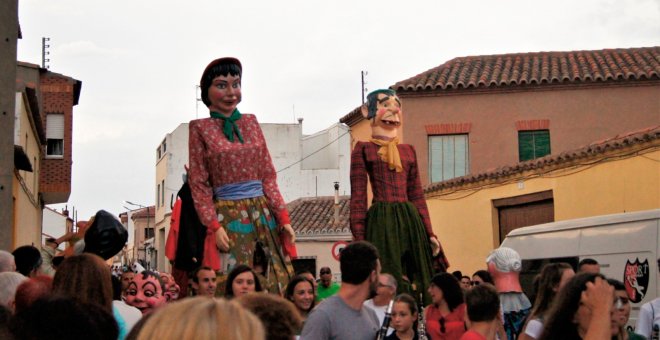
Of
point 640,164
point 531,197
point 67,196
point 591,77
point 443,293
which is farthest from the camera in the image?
point 67,196

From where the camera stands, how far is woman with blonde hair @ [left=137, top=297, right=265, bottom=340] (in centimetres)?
249

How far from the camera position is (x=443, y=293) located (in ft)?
25.1

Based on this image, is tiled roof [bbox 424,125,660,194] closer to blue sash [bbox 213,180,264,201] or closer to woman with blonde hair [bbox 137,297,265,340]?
blue sash [bbox 213,180,264,201]

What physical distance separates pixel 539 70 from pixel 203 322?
1138 inches

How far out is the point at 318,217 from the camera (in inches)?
1585

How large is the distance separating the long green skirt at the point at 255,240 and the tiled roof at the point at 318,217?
28610mm

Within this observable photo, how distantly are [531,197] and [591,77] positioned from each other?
908cm

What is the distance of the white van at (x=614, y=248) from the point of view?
1222cm

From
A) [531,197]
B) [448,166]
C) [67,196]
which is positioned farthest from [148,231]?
[531,197]

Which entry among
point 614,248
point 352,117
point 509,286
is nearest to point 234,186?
point 509,286

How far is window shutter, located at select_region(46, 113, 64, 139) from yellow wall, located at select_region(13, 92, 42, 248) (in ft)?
17.9

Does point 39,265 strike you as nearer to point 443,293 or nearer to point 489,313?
point 443,293

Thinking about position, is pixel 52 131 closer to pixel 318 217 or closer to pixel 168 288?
pixel 318 217

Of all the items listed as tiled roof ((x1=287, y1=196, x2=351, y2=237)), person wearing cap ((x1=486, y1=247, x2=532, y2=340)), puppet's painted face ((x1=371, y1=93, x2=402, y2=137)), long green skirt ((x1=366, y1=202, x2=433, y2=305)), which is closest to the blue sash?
long green skirt ((x1=366, y1=202, x2=433, y2=305))
